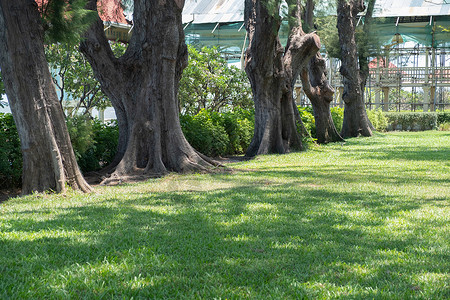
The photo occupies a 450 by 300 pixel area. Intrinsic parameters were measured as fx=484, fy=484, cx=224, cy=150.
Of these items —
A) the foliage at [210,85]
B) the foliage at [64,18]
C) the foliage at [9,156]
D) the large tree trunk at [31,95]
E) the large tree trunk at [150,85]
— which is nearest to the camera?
the large tree trunk at [31,95]

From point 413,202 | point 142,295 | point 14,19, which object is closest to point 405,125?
point 413,202

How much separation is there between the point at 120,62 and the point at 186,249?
7153 millimetres

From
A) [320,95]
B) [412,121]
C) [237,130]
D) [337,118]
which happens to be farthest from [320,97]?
[412,121]

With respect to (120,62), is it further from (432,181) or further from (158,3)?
(432,181)

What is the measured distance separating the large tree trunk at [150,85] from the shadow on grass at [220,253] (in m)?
3.67

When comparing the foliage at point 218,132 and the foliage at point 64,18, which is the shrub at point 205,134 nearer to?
the foliage at point 218,132

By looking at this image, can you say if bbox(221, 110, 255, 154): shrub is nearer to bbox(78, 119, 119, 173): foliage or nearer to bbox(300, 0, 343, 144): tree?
bbox(300, 0, 343, 144): tree

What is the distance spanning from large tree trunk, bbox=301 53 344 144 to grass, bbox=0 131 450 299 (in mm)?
11510

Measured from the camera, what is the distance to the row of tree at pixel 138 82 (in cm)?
705

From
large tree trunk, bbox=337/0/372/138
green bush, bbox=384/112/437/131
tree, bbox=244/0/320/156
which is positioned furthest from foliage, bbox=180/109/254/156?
green bush, bbox=384/112/437/131

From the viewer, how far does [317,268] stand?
3.91 m

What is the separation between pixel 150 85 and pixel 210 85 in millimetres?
9542

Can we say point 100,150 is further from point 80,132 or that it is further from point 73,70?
point 73,70

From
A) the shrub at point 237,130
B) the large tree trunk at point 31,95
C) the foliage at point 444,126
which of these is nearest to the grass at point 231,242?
the large tree trunk at point 31,95
